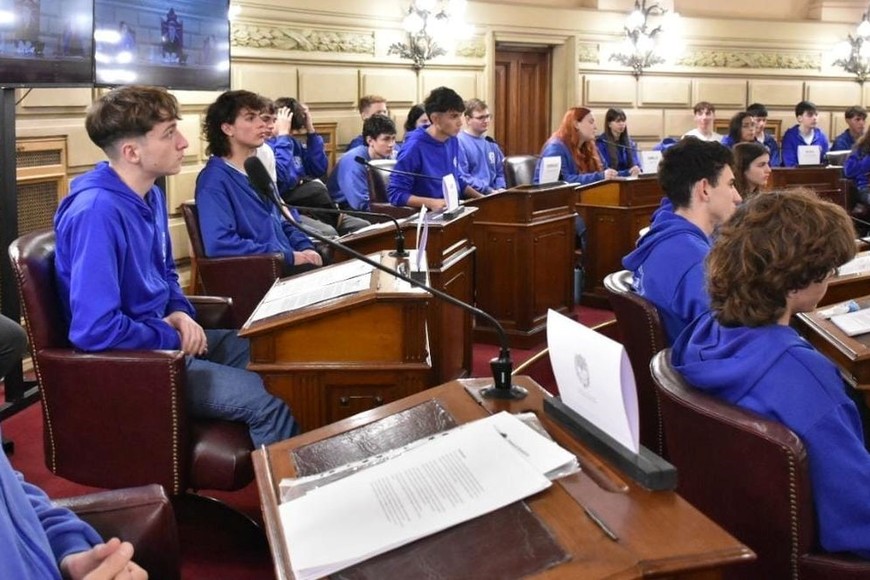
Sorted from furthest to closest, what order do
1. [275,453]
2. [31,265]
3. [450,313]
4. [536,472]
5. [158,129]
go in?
[450,313], [158,129], [31,265], [275,453], [536,472]

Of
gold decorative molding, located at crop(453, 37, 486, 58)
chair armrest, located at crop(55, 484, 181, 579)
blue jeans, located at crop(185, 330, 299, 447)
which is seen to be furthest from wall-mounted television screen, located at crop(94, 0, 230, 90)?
gold decorative molding, located at crop(453, 37, 486, 58)

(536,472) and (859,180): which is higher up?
(859,180)

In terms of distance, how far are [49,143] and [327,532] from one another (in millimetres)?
4030

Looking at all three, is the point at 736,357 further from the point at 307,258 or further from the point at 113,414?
the point at 307,258

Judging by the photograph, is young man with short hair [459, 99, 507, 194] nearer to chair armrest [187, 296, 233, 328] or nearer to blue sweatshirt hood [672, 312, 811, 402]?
chair armrest [187, 296, 233, 328]

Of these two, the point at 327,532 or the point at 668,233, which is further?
the point at 668,233

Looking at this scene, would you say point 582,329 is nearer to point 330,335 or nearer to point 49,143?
point 330,335

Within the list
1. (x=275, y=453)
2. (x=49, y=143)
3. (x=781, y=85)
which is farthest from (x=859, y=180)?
(x=275, y=453)

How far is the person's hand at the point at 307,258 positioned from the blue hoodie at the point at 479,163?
86.5 inches

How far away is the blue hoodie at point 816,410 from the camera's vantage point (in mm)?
1514

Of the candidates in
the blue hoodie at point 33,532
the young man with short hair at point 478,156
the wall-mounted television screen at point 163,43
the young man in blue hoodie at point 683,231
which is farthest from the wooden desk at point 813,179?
the blue hoodie at point 33,532

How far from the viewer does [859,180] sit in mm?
7559

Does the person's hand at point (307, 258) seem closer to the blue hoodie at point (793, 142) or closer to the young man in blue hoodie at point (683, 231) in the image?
the young man in blue hoodie at point (683, 231)

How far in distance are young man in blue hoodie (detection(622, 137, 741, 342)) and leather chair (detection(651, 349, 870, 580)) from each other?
33.8 inches
